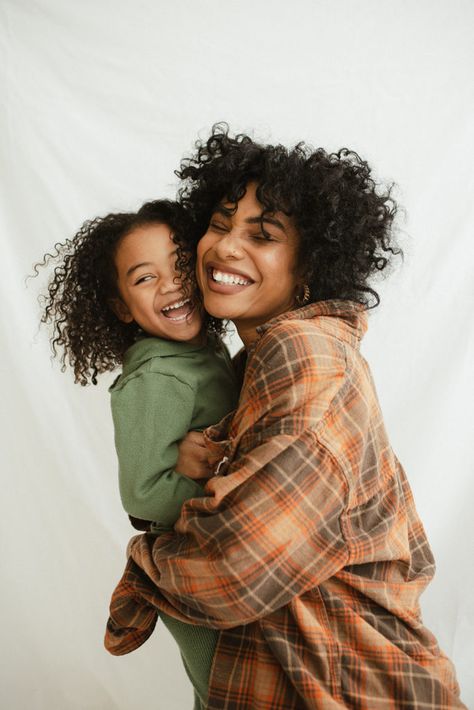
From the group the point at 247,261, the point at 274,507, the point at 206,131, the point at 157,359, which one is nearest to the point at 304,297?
the point at 247,261

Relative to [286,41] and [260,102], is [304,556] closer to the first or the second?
[260,102]

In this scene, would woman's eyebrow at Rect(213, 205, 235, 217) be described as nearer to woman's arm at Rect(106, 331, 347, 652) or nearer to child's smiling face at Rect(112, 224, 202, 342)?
child's smiling face at Rect(112, 224, 202, 342)

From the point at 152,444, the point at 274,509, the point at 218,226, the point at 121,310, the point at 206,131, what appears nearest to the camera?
the point at 274,509

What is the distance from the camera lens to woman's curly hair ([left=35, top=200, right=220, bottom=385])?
6.24 feet

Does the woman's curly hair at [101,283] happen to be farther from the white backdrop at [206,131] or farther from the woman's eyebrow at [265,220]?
the white backdrop at [206,131]

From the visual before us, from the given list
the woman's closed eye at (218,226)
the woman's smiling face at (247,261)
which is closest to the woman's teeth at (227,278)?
the woman's smiling face at (247,261)

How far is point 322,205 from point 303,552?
820mm

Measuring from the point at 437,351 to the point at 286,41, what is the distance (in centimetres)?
119

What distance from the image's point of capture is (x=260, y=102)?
97.5 inches

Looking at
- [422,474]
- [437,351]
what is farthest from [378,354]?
[422,474]

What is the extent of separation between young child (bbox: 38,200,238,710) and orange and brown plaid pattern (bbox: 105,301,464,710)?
10 cm

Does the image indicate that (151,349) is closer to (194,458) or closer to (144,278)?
(144,278)

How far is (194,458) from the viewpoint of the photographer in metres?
1.58

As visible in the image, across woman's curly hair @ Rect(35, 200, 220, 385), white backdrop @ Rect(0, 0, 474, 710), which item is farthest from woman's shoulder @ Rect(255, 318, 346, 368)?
white backdrop @ Rect(0, 0, 474, 710)
